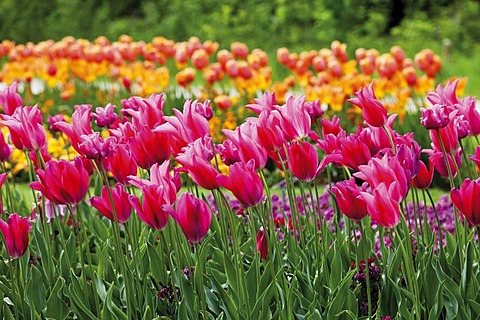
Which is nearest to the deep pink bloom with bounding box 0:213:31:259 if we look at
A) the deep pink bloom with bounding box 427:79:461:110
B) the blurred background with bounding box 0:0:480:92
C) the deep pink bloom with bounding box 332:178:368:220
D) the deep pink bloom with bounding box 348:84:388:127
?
the deep pink bloom with bounding box 332:178:368:220

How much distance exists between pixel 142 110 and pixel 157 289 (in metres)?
0.60

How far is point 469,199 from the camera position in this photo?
2473mm

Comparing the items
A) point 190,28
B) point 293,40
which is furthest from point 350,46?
point 190,28

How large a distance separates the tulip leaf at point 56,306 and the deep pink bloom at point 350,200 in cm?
92

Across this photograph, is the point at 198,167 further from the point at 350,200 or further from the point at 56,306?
the point at 56,306

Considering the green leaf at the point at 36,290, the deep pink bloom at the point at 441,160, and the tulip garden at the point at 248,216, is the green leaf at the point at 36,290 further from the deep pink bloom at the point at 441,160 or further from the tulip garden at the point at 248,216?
the deep pink bloom at the point at 441,160

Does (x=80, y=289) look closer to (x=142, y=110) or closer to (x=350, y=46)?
(x=142, y=110)

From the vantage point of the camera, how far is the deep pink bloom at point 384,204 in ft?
7.52

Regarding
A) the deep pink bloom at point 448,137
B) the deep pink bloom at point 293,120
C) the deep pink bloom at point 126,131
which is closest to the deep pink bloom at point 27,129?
the deep pink bloom at point 126,131

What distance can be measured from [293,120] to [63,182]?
2.37 ft

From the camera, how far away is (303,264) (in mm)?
3008

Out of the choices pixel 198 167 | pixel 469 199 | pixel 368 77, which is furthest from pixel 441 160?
pixel 368 77

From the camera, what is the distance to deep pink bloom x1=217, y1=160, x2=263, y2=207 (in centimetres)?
235

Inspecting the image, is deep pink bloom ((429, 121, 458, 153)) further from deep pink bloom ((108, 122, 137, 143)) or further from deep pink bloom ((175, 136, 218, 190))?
deep pink bloom ((108, 122, 137, 143))
